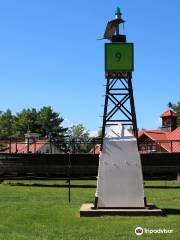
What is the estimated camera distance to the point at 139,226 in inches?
430

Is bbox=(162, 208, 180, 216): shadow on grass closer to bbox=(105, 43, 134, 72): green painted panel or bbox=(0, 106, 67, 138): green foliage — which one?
bbox=(105, 43, 134, 72): green painted panel

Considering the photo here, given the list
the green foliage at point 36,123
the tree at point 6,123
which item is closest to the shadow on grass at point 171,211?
the green foliage at point 36,123

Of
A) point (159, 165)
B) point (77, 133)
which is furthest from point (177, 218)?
point (77, 133)

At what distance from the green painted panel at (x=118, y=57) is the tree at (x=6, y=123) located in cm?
10255

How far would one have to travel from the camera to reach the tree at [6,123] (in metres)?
116

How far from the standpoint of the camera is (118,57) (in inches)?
555

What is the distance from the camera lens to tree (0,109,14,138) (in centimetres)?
11650

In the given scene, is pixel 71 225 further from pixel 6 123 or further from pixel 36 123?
pixel 6 123

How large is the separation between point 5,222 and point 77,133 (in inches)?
3420

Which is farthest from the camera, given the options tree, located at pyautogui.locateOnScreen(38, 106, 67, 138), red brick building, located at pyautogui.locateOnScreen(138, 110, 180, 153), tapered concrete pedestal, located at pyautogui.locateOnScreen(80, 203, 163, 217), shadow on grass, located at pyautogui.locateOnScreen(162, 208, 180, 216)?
tree, located at pyautogui.locateOnScreen(38, 106, 67, 138)

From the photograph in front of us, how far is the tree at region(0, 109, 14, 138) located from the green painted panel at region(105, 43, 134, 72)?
4037 inches

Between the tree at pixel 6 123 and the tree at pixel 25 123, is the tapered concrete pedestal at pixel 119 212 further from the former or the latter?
the tree at pixel 6 123

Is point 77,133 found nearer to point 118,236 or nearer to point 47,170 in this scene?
point 47,170

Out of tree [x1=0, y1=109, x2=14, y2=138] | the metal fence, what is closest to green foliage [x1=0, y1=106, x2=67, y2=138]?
tree [x1=0, y1=109, x2=14, y2=138]
